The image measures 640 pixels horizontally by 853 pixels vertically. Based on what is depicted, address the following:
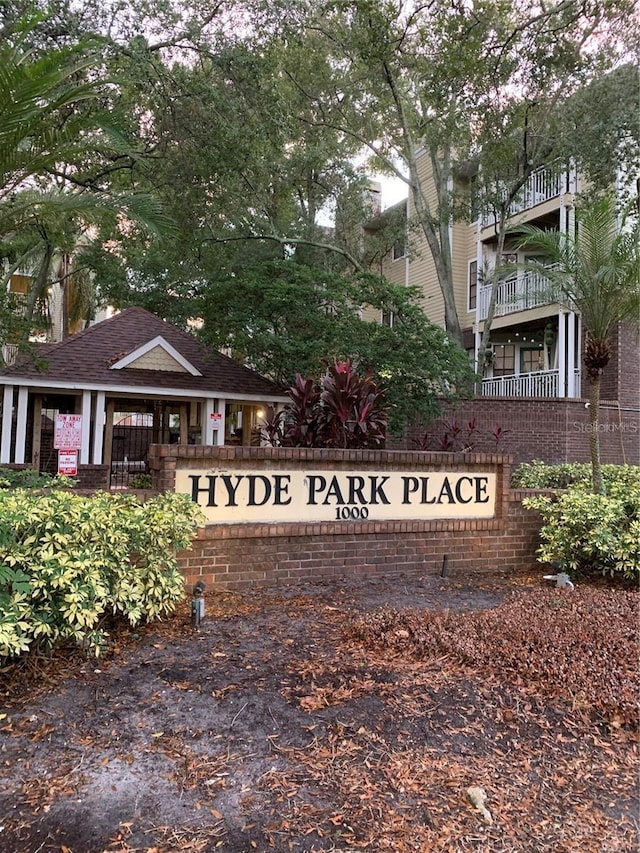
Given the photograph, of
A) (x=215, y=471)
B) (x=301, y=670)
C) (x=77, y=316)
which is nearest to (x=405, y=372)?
(x=215, y=471)

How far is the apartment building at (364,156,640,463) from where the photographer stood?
Answer: 1448cm

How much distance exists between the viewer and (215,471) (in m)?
5.52

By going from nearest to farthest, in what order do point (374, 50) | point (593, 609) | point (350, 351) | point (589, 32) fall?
1. point (593, 609)
2. point (374, 50)
3. point (589, 32)
4. point (350, 351)

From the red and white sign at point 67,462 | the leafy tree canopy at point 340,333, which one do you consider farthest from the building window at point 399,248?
the red and white sign at point 67,462

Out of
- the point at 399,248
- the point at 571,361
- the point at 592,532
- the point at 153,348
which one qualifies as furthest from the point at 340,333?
the point at 399,248

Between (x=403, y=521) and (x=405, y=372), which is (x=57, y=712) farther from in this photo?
(x=405, y=372)

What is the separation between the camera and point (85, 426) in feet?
44.5

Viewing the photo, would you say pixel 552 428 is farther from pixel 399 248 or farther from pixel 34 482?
pixel 34 482

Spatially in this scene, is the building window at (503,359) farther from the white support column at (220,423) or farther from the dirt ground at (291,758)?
the dirt ground at (291,758)

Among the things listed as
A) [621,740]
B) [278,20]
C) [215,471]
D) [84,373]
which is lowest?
[621,740]

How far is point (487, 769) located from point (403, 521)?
3675 millimetres

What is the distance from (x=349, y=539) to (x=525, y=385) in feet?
44.8

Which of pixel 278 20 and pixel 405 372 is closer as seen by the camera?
pixel 278 20

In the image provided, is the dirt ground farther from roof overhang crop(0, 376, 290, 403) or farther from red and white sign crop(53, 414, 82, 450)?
roof overhang crop(0, 376, 290, 403)
